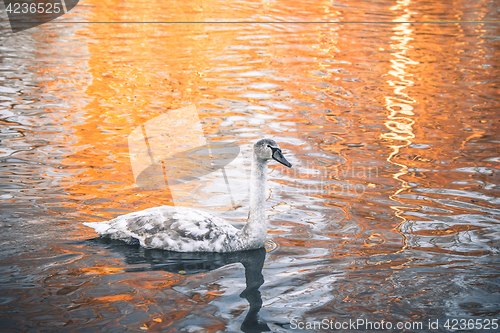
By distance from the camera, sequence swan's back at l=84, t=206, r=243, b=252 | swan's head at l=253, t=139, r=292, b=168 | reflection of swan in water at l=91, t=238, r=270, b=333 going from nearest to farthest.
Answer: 1. reflection of swan in water at l=91, t=238, r=270, b=333
2. swan's back at l=84, t=206, r=243, b=252
3. swan's head at l=253, t=139, r=292, b=168

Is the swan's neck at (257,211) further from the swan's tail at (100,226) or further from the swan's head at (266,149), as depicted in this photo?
Answer: the swan's tail at (100,226)

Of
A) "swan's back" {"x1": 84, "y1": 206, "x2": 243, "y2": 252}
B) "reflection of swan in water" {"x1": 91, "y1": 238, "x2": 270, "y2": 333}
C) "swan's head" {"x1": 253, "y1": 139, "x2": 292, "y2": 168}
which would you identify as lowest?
"reflection of swan in water" {"x1": 91, "y1": 238, "x2": 270, "y2": 333}

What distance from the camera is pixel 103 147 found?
32.7 ft

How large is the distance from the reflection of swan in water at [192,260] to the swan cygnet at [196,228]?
0.22ft

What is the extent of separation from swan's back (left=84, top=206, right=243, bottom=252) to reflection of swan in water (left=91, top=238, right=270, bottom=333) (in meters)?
0.07

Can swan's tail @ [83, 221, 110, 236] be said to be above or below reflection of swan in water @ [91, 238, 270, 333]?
above

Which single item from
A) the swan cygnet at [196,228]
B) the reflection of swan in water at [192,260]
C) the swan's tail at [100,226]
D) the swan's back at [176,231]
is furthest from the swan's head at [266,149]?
the swan's tail at [100,226]

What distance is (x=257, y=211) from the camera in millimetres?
6457

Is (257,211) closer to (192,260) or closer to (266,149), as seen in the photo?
(266,149)

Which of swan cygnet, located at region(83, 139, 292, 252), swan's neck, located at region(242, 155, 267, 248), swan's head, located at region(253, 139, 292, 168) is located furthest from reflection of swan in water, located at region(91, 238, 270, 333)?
swan's head, located at region(253, 139, 292, 168)

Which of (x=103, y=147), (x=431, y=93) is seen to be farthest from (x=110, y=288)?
(x=431, y=93)

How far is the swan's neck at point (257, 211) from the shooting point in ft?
21.1

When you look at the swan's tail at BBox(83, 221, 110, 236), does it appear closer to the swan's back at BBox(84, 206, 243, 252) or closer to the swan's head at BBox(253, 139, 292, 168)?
the swan's back at BBox(84, 206, 243, 252)

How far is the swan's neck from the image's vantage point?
642cm
